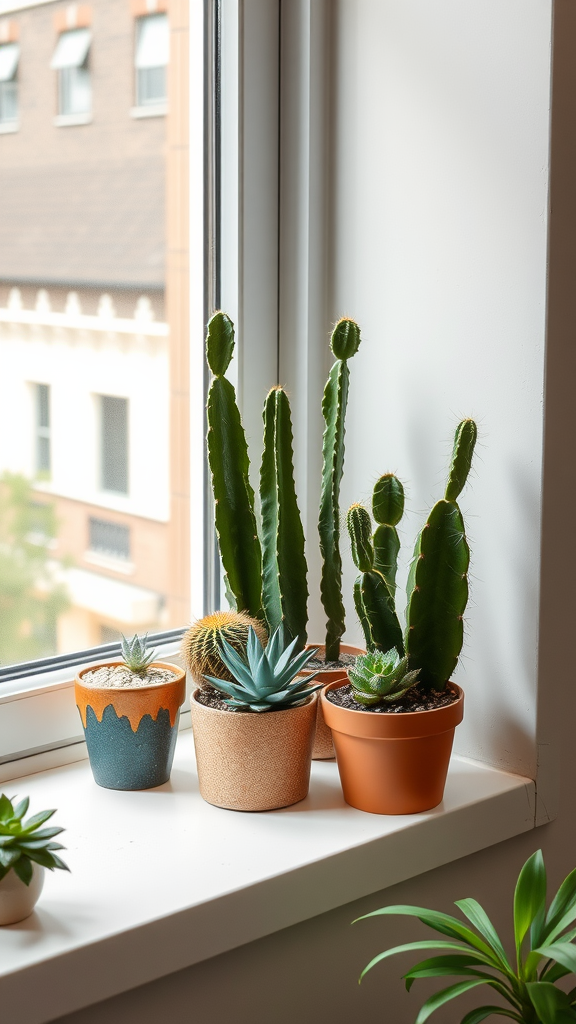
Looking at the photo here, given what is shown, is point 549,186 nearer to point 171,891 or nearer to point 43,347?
point 43,347

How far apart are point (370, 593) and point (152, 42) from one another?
72 centimetres

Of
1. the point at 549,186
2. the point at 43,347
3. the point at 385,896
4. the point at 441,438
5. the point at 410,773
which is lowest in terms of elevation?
the point at 385,896

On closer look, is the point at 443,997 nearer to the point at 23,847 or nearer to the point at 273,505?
the point at 23,847

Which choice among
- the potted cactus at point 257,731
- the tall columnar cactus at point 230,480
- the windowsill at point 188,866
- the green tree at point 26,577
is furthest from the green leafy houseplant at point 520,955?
the green tree at point 26,577

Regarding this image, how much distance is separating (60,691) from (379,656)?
0.39 metres

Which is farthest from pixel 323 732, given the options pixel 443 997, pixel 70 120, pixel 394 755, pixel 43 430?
pixel 70 120

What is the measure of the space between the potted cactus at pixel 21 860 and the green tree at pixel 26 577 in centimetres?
35

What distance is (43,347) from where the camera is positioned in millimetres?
1130

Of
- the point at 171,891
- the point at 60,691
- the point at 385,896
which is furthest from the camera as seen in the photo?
the point at 60,691

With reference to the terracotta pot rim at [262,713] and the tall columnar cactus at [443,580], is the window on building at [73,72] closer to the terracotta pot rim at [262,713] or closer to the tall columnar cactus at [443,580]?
the tall columnar cactus at [443,580]

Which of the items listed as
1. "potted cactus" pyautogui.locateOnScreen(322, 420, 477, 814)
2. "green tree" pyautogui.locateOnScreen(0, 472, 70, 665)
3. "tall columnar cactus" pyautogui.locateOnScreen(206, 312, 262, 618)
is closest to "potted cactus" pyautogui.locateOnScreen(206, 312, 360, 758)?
"tall columnar cactus" pyautogui.locateOnScreen(206, 312, 262, 618)

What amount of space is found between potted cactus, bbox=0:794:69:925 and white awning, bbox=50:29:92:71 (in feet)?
2.61

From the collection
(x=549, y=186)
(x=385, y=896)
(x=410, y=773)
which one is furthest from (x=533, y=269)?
(x=385, y=896)

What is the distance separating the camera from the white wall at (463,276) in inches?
41.3
